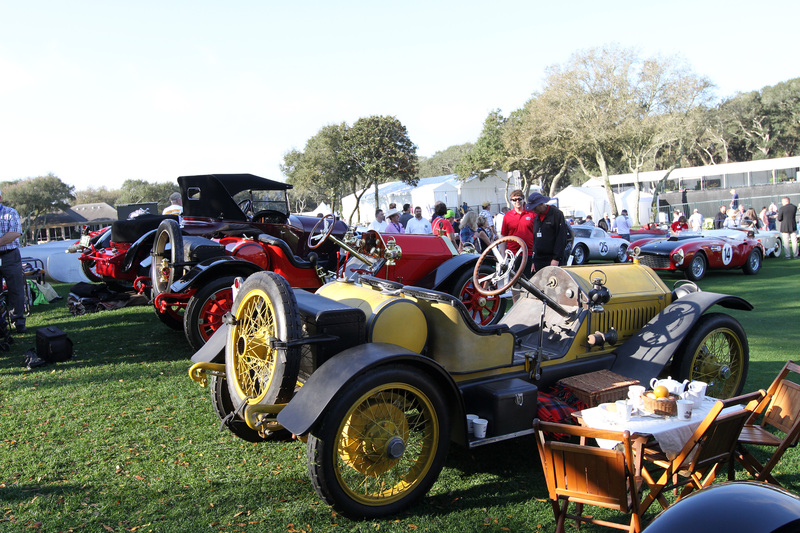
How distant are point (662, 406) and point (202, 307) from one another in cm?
466

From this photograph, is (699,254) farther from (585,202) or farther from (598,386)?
(585,202)

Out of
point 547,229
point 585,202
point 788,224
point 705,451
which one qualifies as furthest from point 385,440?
point 585,202

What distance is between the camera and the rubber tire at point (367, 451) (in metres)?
2.83

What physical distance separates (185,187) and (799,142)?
2322 inches

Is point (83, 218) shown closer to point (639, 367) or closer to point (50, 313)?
point (50, 313)

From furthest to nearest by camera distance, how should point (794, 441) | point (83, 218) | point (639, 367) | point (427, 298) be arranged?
1. point (83, 218)
2. point (639, 367)
3. point (427, 298)
4. point (794, 441)

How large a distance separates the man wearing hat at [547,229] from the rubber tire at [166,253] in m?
3.96

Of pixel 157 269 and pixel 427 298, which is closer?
pixel 427 298

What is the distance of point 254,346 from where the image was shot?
3.27m

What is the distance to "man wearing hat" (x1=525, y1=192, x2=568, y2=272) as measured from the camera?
621cm

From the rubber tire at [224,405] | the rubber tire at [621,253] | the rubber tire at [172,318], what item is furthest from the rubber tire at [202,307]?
the rubber tire at [621,253]

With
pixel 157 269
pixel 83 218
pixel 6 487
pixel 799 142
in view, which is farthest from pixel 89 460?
pixel 799 142

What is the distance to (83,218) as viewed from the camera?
5466 cm

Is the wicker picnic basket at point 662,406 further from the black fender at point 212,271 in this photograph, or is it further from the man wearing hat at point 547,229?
the black fender at point 212,271
